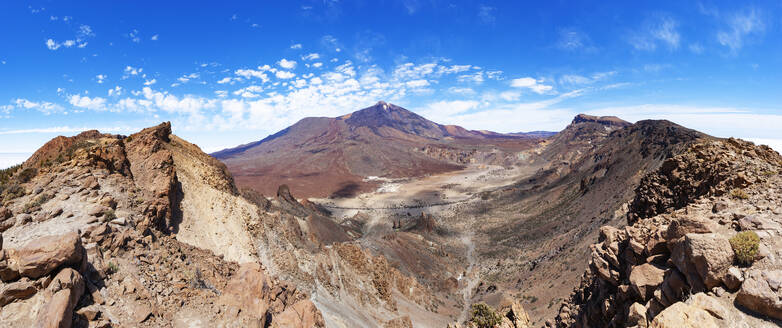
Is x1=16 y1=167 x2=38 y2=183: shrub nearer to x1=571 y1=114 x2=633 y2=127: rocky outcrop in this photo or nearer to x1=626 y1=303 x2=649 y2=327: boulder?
x1=626 y1=303 x2=649 y2=327: boulder

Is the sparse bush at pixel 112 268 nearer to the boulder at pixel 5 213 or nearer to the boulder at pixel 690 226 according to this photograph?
the boulder at pixel 5 213

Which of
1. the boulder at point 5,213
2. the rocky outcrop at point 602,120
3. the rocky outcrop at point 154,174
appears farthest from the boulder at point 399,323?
the rocky outcrop at point 602,120

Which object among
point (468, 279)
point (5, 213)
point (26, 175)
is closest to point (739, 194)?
point (5, 213)

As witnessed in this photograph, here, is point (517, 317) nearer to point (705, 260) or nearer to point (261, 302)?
point (705, 260)

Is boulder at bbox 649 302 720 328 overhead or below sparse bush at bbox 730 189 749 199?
below

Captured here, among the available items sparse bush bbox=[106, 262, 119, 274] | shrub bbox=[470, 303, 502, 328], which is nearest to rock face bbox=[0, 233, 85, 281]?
sparse bush bbox=[106, 262, 119, 274]

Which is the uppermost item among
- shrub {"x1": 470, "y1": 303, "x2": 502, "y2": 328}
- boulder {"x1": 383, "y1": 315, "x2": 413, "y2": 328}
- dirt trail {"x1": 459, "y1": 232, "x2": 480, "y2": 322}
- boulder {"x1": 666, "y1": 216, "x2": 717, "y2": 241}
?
boulder {"x1": 666, "y1": 216, "x2": 717, "y2": 241}
